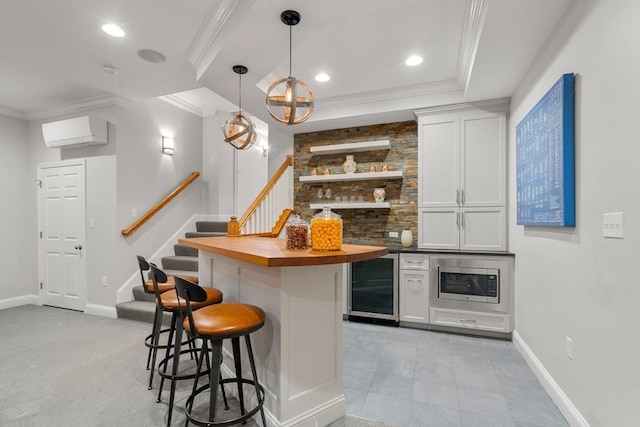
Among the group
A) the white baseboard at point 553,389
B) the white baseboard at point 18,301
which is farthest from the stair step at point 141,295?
the white baseboard at point 553,389

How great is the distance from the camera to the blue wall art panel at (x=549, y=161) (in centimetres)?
199

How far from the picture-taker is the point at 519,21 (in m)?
2.21

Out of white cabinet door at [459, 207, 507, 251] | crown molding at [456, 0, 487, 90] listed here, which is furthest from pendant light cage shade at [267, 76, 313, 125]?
white cabinet door at [459, 207, 507, 251]

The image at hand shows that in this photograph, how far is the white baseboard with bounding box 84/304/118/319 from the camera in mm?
4188

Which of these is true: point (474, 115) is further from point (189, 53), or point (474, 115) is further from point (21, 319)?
point (21, 319)

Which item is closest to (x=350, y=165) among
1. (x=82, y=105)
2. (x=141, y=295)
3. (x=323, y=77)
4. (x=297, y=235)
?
(x=323, y=77)

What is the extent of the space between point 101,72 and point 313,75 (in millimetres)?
2375

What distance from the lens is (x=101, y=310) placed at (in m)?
4.27

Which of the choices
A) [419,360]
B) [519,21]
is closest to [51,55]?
[519,21]

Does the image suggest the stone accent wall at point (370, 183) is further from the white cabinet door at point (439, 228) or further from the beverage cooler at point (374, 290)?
the beverage cooler at point (374, 290)

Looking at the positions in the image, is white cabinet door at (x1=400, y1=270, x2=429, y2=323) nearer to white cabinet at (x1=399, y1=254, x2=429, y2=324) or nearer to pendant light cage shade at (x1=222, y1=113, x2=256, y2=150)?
white cabinet at (x1=399, y1=254, x2=429, y2=324)

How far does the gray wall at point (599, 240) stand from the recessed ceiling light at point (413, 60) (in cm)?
113

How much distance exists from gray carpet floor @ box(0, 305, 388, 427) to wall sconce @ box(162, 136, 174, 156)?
2.58 metres

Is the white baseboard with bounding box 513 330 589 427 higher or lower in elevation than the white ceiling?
lower
